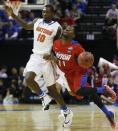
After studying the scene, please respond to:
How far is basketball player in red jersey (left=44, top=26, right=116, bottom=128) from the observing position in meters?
9.15

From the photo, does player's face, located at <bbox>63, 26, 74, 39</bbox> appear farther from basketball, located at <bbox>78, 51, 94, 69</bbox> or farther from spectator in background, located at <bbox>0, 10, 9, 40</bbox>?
spectator in background, located at <bbox>0, 10, 9, 40</bbox>

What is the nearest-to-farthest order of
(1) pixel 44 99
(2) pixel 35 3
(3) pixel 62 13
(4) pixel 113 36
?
1. (1) pixel 44 99
2. (2) pixel 35 3
3. (4) pixel 113 36
4. (3) pixel 62 13

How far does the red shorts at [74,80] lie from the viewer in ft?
30.1

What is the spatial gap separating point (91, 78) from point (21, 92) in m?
2.49

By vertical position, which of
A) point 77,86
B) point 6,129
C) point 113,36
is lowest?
point 113,36

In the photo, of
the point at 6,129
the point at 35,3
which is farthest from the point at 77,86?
the point at 35,3

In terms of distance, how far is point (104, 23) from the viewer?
20.6 meters

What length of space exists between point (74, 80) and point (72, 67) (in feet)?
0.78

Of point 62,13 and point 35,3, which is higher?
point 35,3

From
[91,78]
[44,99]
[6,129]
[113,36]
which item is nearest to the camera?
[6,129]

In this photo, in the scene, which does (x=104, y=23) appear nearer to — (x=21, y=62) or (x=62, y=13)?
(x=62, y=13)

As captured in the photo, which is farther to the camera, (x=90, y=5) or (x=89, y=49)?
(x=90, y=5)

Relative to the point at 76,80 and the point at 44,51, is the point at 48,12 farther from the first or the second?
the point at 76,80

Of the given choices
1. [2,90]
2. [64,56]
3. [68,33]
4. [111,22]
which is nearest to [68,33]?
[68,33]
